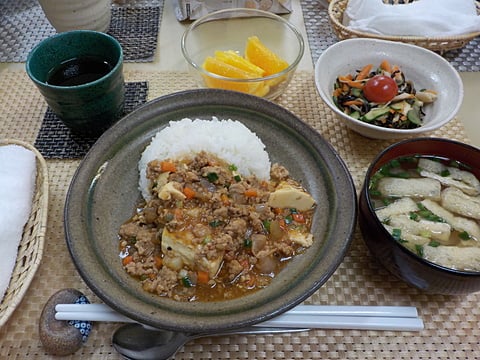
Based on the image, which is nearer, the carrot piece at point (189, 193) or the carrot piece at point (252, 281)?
the carrot piece at point (252, 281)

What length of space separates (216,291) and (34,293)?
2.49 feet

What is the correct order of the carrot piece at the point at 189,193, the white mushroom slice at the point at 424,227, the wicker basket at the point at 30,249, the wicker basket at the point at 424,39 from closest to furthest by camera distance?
the wicker basket at the point at 30,249 < the white mushroom slice at the point at 424,227 < the carrot piece at the point at 189,193 < the wicker basket at the point at 424,39

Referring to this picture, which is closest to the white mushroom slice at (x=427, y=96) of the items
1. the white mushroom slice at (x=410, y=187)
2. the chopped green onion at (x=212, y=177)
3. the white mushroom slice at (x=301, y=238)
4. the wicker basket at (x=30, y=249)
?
the white mushroom slice at (x=410, y=187)

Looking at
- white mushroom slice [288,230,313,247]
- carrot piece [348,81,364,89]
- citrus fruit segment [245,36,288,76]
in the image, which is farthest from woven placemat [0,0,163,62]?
white mushroom slice [288,230,313,247]

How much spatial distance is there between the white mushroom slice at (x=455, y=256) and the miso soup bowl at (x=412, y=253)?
3.3 inches

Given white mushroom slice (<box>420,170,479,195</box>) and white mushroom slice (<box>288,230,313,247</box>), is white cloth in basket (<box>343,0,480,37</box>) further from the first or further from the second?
white mushroom slice (<box>288,230,313,247</box>)

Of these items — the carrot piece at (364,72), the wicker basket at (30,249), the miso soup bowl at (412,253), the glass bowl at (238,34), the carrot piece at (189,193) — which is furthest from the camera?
the glass bowl at (238,34)

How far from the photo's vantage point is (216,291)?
159 centimetres

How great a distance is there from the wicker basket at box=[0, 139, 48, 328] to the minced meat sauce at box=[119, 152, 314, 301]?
34 centimetres

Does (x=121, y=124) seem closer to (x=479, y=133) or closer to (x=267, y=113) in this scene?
(x=267, y=113)

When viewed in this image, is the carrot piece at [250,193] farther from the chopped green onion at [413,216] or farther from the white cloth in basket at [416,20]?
the white cloth in basket at [416,20]

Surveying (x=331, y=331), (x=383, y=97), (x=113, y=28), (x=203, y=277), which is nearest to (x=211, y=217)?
(x=203, y=277)

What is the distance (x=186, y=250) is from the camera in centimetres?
159

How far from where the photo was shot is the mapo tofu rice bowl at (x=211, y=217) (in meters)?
1.60
